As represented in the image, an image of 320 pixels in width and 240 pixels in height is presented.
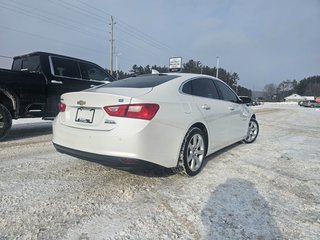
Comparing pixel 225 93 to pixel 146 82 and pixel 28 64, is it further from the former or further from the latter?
pixel 28 64

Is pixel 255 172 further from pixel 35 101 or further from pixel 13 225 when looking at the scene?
pixel 35 101

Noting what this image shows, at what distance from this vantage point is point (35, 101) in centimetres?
640

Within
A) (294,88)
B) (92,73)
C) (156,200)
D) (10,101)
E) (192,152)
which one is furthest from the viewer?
(294,88)

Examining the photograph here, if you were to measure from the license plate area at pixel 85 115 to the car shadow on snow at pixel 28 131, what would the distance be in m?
3.64

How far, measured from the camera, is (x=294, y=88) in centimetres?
14062

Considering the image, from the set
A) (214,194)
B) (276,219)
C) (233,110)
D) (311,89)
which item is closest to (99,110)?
(214,194)

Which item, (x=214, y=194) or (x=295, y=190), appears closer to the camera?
(x=214, y=194)

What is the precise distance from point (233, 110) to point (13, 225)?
4.20 meters

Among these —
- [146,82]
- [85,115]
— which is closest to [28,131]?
[85,115]

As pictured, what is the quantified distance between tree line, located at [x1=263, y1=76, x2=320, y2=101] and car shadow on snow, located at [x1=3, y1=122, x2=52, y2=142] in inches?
5109

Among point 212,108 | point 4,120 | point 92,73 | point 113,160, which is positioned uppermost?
point 92,73

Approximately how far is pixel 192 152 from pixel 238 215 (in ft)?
4.42

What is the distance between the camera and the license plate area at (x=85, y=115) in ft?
11.6

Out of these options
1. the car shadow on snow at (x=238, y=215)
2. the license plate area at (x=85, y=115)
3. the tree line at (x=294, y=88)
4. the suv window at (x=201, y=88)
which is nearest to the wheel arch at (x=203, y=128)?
the suv window at (x=201, y=88)
